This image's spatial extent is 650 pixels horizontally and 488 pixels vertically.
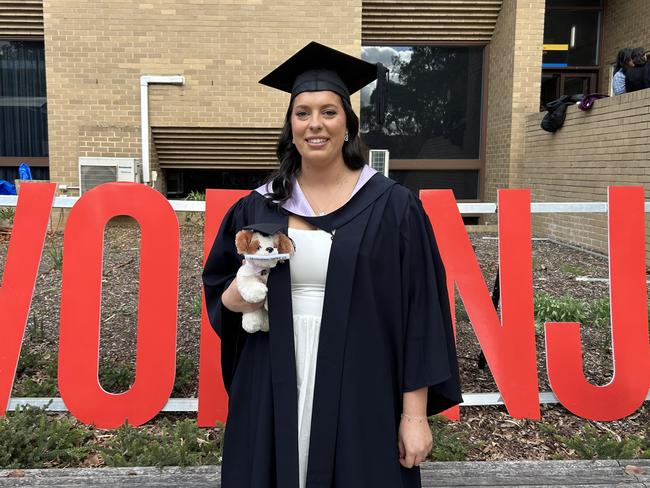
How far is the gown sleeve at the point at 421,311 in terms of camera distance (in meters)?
1.80

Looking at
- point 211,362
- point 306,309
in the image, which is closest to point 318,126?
point 306,309

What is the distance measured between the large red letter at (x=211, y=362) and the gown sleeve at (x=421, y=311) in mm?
→ 1666

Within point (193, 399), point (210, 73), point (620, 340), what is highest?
point (210, 73)

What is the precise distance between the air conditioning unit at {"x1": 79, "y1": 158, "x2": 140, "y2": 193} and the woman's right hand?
785cm

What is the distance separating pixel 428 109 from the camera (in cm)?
1109

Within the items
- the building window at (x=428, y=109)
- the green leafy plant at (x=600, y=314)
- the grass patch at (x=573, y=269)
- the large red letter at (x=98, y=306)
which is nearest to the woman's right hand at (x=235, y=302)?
the large red letter at (x=98, y=306)

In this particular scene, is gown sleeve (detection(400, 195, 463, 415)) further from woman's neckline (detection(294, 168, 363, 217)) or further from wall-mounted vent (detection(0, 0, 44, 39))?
wall-mounted vent (detection(0, 0, 44, 39))

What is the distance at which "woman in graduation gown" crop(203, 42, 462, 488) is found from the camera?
1763 mm

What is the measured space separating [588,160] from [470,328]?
437 cm

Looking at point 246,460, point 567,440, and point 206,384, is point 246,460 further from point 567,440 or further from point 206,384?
point 567,440

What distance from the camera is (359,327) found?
69.4 inches

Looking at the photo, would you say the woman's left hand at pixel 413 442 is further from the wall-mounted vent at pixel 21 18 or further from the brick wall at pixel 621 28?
the brick wall at pixel 621 28

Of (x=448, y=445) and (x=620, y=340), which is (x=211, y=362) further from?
(x=620, y=340)

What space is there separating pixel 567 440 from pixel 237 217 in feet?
7.82
